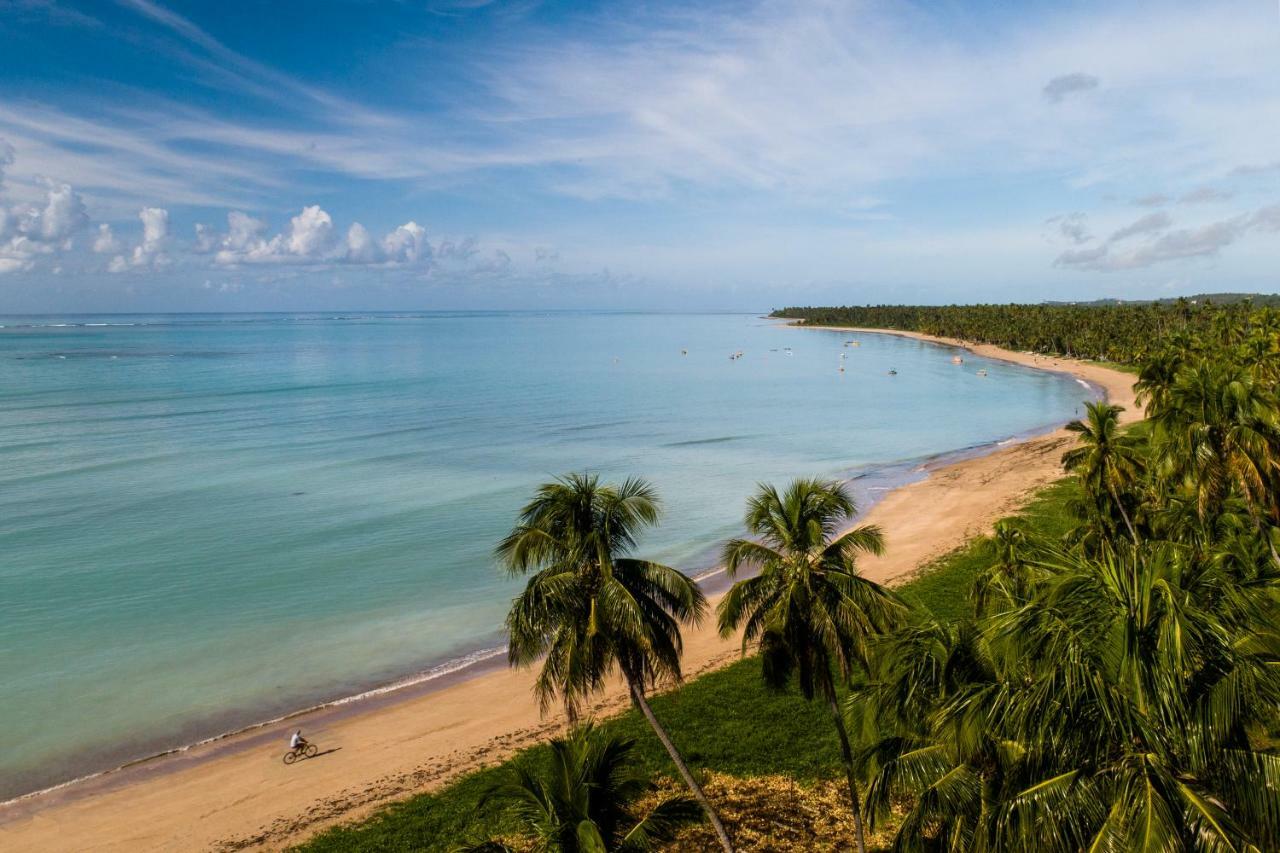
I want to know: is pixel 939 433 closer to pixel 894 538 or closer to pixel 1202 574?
pixel 894 538

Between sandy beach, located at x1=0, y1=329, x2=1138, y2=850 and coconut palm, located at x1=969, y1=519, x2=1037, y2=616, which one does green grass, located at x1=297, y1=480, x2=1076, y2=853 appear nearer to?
sandy beach, located at x1=0, y1=329, x2=1138, y2=850

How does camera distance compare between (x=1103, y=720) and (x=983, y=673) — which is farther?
(x=983, y=673)

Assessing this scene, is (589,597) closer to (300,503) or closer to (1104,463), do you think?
(1104,463)

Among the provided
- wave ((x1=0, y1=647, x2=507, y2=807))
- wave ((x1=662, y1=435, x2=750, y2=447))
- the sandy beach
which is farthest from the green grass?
wave ((x1=662, y1=435, x2=750, y2=447))

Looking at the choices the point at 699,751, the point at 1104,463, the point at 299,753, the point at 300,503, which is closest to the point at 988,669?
the point at 699,751

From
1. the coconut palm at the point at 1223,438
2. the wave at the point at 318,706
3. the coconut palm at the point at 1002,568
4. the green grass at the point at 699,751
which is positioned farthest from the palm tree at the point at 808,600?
the wave at the point at 318,706

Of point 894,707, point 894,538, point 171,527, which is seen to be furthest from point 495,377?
point 894,707

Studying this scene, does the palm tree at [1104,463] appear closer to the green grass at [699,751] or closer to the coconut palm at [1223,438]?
the coconut palm at [1223,438]
